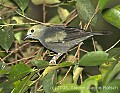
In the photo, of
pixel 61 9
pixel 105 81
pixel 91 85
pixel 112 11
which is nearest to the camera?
pixel 105 81

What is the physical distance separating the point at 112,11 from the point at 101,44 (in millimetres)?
845

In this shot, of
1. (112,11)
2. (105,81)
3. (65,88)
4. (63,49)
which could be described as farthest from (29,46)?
(105,81)

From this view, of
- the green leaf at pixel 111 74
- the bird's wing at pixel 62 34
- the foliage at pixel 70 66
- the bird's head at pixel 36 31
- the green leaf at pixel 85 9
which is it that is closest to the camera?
the green leaf at pixel 111 74

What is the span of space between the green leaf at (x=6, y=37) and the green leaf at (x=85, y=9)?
1.38ft

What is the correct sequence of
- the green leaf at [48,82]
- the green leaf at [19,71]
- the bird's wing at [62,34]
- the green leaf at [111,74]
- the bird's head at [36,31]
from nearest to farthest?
the green leaf at [111,74]
the green leaf at [19,71]
the green leaf at [48,82]
the bird's wing at [62,34]
the bird's head at [36,31]

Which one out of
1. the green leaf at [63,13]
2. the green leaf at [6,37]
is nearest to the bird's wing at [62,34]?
the green leaf at [63,13]

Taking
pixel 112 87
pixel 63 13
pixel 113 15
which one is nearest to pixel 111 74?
pixel 112 87

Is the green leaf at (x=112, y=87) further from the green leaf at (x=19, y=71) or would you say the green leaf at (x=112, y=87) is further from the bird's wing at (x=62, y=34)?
the bird's wing at (x=62, y=34)

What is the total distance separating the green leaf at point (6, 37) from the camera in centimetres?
163

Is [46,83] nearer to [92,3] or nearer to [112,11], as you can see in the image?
[112,11]

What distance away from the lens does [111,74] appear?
2.91 ft

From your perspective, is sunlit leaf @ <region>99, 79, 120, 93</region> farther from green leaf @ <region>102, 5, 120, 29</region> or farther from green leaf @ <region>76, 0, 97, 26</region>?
green leaf @ <region>76, 0, 97, 26</region>

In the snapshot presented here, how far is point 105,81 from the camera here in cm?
85

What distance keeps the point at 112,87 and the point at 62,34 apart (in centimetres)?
102
